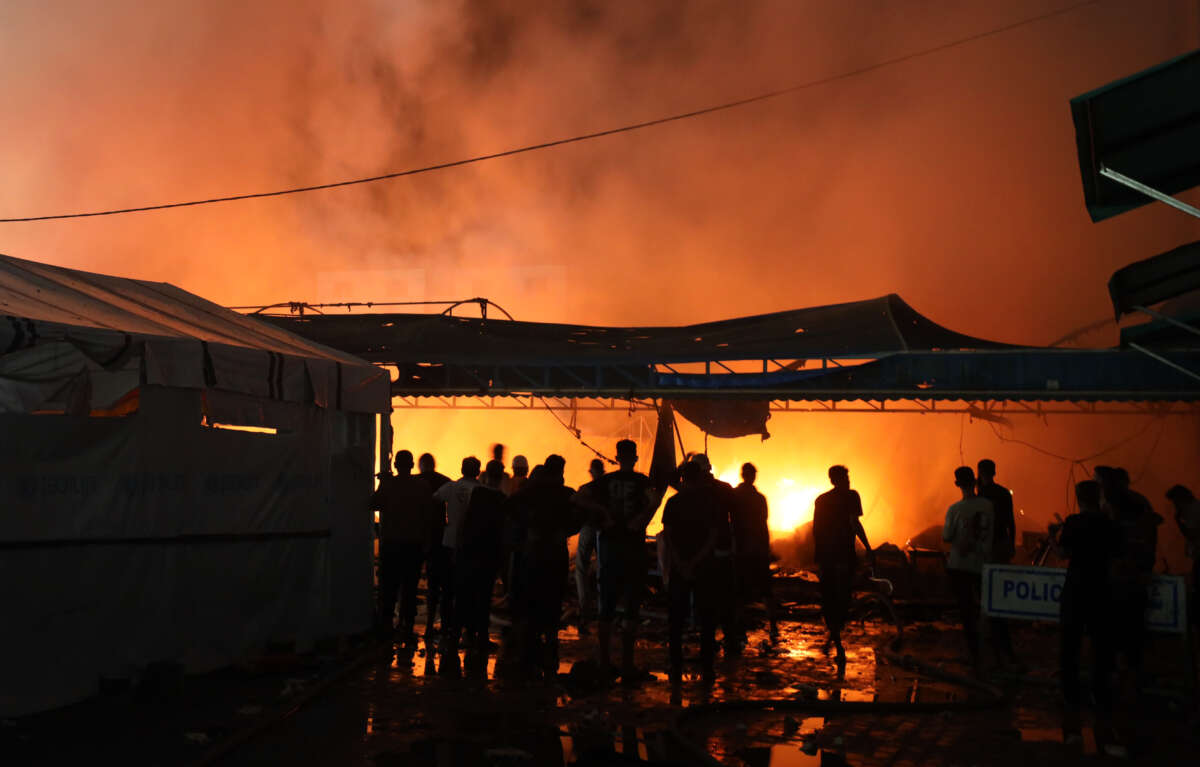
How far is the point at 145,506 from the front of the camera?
28.4ft

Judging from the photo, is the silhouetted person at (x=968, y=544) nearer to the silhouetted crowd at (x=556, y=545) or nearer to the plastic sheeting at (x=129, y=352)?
the silhouetted crowd at (x=556, y=545)

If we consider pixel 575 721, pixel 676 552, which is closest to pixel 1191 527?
pixel 676 552

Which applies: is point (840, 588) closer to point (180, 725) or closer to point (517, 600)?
point (517, 600)

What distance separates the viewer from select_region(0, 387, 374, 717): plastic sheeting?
7.76 metres

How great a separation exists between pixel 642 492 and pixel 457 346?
34.3ft

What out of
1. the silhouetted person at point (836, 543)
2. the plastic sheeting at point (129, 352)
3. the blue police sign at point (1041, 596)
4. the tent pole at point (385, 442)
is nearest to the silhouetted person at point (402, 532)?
the tent pole at point (385, 442)

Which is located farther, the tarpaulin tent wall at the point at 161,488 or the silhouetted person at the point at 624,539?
the silhouetted person at the point at 624,539

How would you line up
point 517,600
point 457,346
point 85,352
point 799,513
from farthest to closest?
point 799,513 → point 457,346 → point 517,600 → point 85,352

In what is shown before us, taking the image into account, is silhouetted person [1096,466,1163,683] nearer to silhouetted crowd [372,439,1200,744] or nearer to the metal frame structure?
silhouetted crowd [372,439,1200,744]

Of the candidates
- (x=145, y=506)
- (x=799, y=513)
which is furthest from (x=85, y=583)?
(x=799, y=513)

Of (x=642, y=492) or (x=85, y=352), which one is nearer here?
(x=85, y=352)

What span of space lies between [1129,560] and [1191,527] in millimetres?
1487

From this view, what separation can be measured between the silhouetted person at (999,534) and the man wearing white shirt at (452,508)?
499cm

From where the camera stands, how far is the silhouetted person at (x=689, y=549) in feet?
29.2
